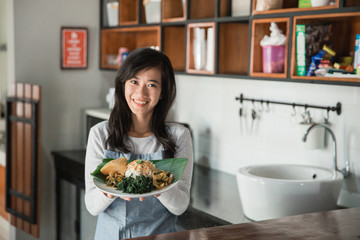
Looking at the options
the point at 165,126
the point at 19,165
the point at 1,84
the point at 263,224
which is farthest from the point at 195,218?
the point at 1,84

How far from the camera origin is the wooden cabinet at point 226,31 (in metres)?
2.46

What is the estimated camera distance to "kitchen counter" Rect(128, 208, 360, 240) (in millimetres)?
1464

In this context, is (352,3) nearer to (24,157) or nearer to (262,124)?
(262,124)

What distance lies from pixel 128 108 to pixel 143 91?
161 millimetres

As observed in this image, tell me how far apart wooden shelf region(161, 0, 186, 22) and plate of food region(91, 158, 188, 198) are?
1.73 meters

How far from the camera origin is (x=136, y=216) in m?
2.02

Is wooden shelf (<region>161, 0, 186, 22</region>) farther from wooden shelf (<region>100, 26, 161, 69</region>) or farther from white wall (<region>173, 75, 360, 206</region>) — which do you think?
wooden shelf (<region>100, 26, 161, 69</region>)

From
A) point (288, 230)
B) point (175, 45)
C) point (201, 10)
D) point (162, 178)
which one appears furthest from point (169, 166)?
point (175, 45)

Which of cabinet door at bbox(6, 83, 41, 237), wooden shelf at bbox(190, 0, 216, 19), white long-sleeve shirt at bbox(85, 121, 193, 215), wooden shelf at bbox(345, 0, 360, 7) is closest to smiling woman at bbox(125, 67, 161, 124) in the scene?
white long-sleeve shirt at bbox(85, 121, 193, 215)

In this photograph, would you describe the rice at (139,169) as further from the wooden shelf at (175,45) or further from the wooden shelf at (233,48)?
the wooden shelf at (175,45)

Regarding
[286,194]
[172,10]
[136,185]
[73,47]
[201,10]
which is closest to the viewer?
[136,185]

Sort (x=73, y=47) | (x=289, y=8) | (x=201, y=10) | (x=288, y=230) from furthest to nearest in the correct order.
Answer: (x=73, y=47)
(x=201, y=10)
(x=289, y=8)
(x=288, y=230)

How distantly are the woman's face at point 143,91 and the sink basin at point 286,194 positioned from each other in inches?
26.5

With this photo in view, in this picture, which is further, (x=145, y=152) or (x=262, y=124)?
(x=262, y=124)
